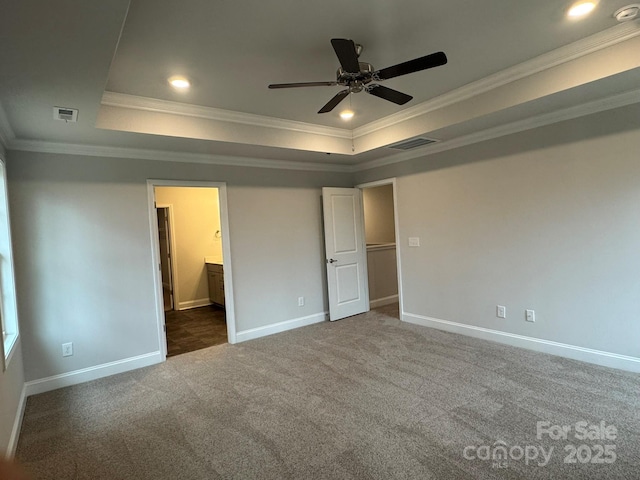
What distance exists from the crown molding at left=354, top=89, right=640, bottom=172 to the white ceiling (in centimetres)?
2

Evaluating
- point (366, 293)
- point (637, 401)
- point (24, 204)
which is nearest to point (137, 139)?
point (24, 204)

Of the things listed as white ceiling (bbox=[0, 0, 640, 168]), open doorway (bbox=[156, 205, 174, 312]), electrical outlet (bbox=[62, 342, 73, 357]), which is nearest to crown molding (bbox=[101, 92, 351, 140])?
white ceiling (bbox=[0, 0, 640, 168])

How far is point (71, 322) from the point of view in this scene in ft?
11.3

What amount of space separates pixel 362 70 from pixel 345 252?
331 centimetres

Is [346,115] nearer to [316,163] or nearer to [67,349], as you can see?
[316,163]

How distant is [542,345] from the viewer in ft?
11.7

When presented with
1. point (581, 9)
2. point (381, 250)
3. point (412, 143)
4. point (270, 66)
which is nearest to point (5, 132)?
point (270, 66)

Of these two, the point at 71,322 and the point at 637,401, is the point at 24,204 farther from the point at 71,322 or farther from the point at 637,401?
the point at 637,401

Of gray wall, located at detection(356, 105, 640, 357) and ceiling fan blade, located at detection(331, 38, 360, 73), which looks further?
gray wall, located at detection(356, 105, 640, 357)

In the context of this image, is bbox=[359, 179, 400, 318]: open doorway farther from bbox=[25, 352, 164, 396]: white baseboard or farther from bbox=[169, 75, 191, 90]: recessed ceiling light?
bbox=[25, 352, 164, 396]: white baseboard

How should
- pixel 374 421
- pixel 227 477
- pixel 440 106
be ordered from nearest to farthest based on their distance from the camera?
pixel 227 477
pixel 374 421
pixel 440 106

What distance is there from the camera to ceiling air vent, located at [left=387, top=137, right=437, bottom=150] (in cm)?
407

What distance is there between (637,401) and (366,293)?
3.50 m

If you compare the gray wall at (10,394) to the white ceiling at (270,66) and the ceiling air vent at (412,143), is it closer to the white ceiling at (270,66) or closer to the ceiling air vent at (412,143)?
the white ceiling at (270,66)
